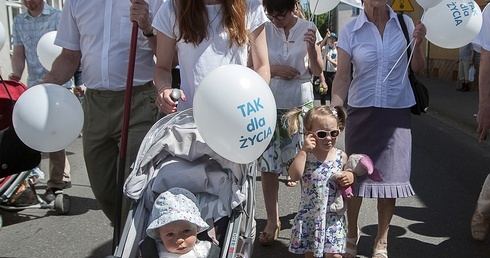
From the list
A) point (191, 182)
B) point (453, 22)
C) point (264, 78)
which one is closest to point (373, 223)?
point (453, 22)

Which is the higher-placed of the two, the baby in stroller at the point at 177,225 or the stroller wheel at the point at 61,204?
the baby in stroller at the point at 177,225

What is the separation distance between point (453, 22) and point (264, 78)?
1616 millimetres

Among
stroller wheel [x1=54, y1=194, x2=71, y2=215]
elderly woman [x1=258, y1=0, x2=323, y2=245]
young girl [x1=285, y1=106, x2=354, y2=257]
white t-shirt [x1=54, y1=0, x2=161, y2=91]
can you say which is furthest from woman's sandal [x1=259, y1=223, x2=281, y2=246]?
stroller wheel [x1=54, y1=194, x2=71, y2=215]

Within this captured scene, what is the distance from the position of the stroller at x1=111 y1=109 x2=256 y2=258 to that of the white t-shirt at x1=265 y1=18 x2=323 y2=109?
5.11 ft

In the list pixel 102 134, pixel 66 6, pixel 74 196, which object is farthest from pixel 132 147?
pixel 74 196

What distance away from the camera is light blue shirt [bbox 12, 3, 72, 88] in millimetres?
5875

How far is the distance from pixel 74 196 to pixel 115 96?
268 cm

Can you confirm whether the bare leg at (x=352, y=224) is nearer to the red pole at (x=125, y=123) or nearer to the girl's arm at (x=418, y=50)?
the girl's arm at (x=418, y=50)

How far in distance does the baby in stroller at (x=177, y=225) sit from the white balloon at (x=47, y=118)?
912 millimetres

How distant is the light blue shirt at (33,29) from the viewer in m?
5.88

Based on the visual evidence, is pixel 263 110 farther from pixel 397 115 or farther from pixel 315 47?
pixel 315 47

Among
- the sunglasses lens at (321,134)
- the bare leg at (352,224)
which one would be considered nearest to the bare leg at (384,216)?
the bare leg at (352,224)

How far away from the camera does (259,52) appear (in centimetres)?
304

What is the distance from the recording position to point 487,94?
3.75 metres
